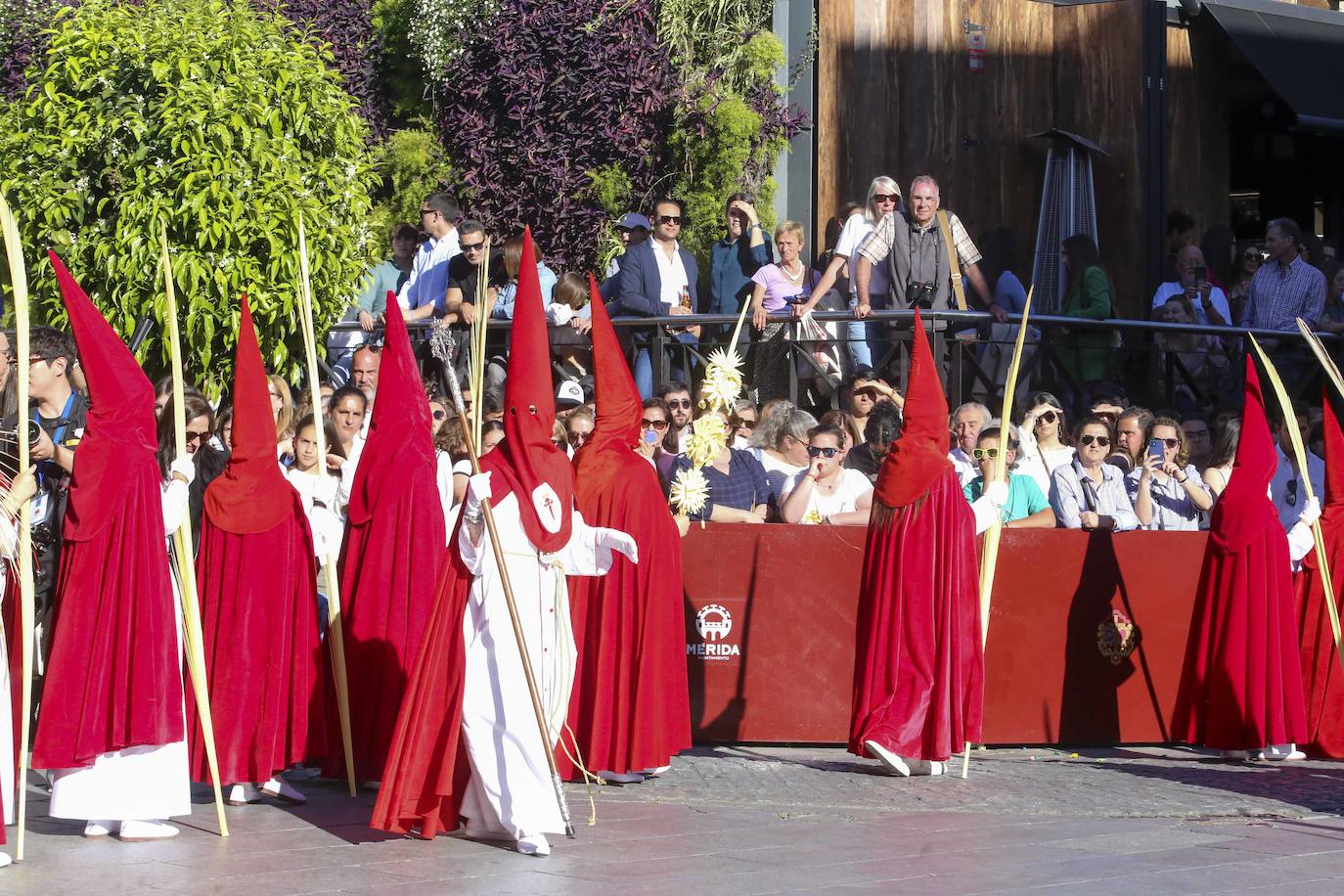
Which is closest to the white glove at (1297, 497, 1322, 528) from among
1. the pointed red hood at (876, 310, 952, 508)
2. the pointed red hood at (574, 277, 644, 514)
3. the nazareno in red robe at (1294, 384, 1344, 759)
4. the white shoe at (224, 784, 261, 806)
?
the nazareno in red robe at (1294, 384, 1344, 759)

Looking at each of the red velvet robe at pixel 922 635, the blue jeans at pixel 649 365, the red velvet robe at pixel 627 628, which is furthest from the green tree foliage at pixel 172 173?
the red velvet robe at pixel 922 635

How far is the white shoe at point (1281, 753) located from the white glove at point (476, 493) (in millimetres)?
5009

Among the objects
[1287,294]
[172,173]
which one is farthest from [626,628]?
[1287,294]

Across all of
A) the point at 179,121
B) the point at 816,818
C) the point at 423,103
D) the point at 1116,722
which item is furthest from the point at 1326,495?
the point at 423,103

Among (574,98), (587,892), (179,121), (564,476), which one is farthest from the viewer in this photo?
(574,98)

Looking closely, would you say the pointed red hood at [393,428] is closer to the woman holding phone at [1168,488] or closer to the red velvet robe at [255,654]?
the red velvet robe at [255,654]

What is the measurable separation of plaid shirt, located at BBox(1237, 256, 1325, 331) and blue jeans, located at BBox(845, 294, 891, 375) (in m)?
3.36

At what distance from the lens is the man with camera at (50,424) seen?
8422mm

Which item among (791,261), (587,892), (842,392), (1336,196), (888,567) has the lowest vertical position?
(587,892)

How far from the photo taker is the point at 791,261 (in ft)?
44.2

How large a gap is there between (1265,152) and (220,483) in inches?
540

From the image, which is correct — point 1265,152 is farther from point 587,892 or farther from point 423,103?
point 587,892

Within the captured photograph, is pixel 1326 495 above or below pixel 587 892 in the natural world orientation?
above

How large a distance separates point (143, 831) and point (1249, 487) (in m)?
5.94
